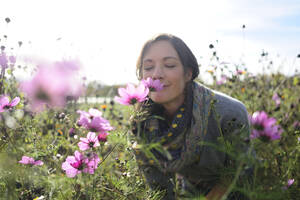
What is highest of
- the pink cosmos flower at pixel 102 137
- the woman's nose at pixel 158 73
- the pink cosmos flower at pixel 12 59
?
the pink cosmos flower at pixel 12 59

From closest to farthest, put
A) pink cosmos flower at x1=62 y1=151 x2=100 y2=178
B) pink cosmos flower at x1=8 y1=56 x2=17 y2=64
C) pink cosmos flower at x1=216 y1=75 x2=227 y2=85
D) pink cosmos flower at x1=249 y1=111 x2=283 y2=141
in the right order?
pink cosmos flower at x1=249 y1=111 x2=283 y2=141 → pink cosmos flower at x1=62 y1=151 x2=100 y2=178 → pink cosmos flower at x1=8 y1=56 x2=17 y2=64 → pink cosmos flower at x1=216 y1=75 x2=227 y2=85

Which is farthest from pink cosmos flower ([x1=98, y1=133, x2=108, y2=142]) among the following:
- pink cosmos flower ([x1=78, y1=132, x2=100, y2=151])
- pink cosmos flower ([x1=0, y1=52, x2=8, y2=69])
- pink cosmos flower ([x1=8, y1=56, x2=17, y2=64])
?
pink cosmos flower ([x1=8, y1=56, x2=17, y2=64])

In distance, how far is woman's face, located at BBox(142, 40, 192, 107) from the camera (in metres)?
1.37

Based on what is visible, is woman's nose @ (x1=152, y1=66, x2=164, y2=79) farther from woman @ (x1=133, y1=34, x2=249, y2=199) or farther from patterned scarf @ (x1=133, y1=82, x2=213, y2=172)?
patterned scarf @ (x1=133, y1=82, x2=213, y2=172)

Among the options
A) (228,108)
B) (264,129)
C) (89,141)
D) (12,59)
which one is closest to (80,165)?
(89,141)

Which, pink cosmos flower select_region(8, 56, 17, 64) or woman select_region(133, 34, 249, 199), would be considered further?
pink cosmos flower select_region(8, 56, 17, 64)

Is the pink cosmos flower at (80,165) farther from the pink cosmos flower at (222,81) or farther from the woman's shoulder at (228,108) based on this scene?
the pink cosmos flower at (222,81)

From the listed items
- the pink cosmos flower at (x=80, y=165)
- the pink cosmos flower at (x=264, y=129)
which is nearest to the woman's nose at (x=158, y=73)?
the pink cosmos flower at (x=80, y=165)

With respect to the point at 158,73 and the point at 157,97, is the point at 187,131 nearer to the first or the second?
the point at 157,97

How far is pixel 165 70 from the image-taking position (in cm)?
138

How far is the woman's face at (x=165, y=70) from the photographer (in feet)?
4.50

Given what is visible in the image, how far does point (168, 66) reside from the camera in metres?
1.42

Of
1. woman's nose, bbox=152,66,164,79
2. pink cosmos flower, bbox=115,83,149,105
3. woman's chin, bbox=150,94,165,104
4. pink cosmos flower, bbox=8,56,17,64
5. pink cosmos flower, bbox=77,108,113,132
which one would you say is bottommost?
woman's chin, bbox=150,94,165,104

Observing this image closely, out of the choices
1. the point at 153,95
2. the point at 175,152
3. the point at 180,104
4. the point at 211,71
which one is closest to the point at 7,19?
the point at 153,95
